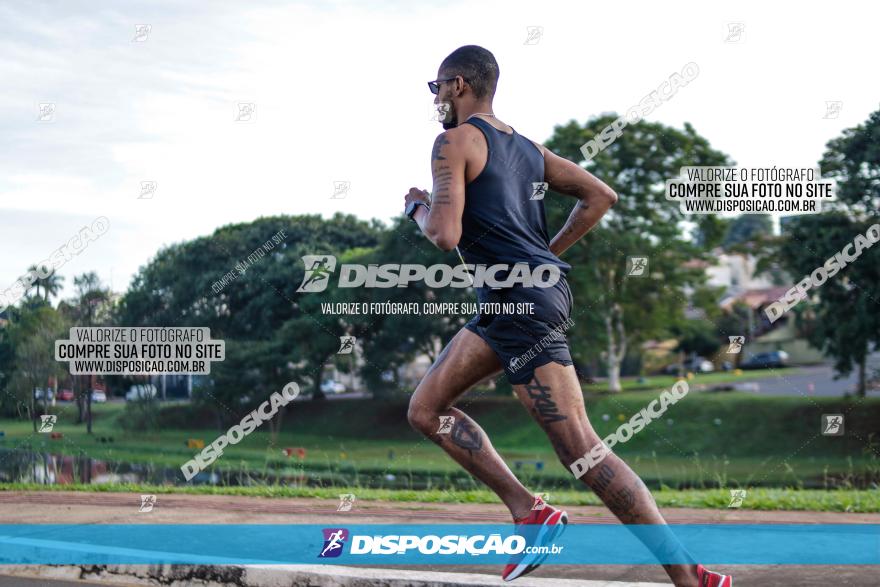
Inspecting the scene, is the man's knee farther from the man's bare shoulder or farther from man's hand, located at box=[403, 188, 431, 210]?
the man's bare shoulder

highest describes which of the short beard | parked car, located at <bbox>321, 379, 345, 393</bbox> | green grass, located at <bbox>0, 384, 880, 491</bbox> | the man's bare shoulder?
the short beard

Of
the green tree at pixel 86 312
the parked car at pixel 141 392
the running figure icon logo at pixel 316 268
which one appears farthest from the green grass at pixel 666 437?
the green tree at pixel 86 312

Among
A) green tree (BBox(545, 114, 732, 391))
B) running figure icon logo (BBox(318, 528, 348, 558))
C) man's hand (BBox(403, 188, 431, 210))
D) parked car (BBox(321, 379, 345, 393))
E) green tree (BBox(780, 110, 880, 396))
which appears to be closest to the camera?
man's hand (BBox(403, 188, 431, 210))

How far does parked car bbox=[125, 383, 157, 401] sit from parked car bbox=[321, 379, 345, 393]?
12.1 meters

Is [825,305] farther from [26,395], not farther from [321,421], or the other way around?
[26,395]

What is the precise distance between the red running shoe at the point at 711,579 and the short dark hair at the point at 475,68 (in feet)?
6.12

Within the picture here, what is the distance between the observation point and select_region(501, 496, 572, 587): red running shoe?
11.6 feet

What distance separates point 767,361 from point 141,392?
28407mm

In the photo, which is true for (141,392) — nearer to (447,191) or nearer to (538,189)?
(538,189)

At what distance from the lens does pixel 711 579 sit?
313 cm

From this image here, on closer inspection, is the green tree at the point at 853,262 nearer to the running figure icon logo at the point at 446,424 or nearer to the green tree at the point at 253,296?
the green tree at the point at 253,296

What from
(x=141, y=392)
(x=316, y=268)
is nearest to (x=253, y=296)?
(x=316, y=268)

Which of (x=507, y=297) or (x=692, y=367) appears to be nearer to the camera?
(x=507, y=297)

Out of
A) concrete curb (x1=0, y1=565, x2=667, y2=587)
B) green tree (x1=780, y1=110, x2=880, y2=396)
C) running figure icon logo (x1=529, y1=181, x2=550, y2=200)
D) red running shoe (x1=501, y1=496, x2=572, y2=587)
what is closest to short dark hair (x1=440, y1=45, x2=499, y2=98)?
running figure icon logo (x1=529, y1=181, x2=550, y2=200)
